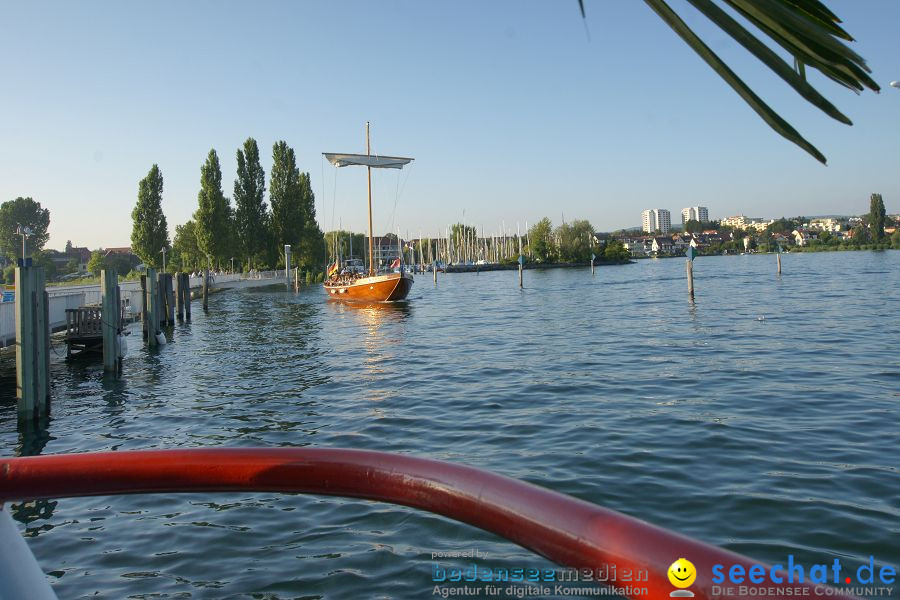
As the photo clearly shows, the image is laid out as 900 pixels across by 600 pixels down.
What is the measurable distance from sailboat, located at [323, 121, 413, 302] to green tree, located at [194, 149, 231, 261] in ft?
82.4

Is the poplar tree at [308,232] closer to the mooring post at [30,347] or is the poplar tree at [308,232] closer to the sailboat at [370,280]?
the sailboat at [370,280]

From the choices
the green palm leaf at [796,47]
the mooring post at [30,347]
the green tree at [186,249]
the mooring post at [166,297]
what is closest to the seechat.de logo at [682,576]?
the green palm leaf at [796,47]

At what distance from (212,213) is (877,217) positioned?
5957 inches

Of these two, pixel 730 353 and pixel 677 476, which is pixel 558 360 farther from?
pixel 677 476

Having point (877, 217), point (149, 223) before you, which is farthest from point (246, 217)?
point (877, 217)

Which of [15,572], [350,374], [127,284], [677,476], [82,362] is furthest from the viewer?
[127,284]

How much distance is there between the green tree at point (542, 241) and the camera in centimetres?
13762

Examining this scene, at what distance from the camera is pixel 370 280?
45688mm

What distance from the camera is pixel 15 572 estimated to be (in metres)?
1.88

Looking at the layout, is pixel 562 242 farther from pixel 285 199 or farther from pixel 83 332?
pixel 83 332

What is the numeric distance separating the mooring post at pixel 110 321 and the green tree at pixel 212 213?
58.5 meters

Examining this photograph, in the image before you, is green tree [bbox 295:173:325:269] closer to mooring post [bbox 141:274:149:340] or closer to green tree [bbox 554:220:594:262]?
green tree [bbox 554:220:594:262]

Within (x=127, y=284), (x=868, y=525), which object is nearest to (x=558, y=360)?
(x=868, y=525)

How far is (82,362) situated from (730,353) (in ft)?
57.9
